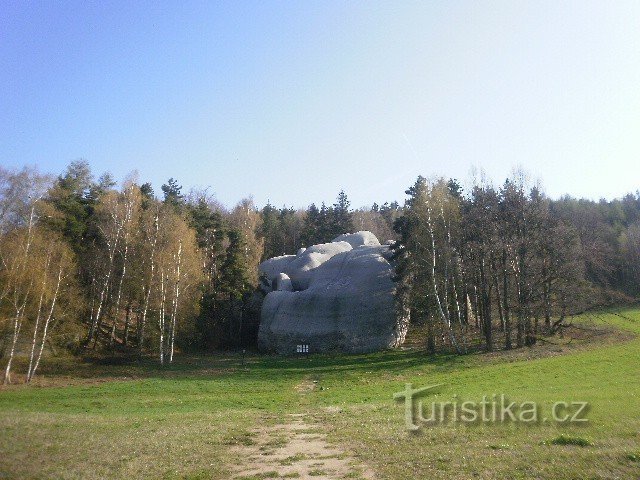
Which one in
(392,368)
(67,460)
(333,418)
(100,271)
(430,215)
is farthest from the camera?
(100,271)

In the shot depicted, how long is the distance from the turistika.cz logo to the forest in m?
20.0

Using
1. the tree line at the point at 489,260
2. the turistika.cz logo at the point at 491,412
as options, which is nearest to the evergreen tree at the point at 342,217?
the tree line at the point at 489,260

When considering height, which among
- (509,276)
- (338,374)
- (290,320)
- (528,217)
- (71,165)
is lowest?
(338,374)

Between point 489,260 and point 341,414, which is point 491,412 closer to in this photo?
point 341,414

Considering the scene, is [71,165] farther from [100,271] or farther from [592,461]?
[592,461]

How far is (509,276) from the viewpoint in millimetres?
44750

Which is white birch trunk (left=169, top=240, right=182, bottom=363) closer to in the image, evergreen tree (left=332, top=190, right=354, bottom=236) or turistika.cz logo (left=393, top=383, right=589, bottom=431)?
turistika.cz logo (left=393, top=383, right=589, bottom=431)

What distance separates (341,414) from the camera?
21406mm

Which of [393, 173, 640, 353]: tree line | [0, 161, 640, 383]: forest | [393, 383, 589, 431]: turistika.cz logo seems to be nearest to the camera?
[393, 383, 589, 431]: turistika.cz logo

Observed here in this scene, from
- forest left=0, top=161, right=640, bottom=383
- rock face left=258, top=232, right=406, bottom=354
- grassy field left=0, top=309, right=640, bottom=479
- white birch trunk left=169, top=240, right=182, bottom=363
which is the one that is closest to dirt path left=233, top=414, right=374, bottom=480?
grassy field left=0, top=309, right=640, bottom=479

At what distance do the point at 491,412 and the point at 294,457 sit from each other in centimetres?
858

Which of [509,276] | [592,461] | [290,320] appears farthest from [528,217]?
[592,461]

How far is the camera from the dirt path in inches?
458

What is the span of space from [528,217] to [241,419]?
112 ft
